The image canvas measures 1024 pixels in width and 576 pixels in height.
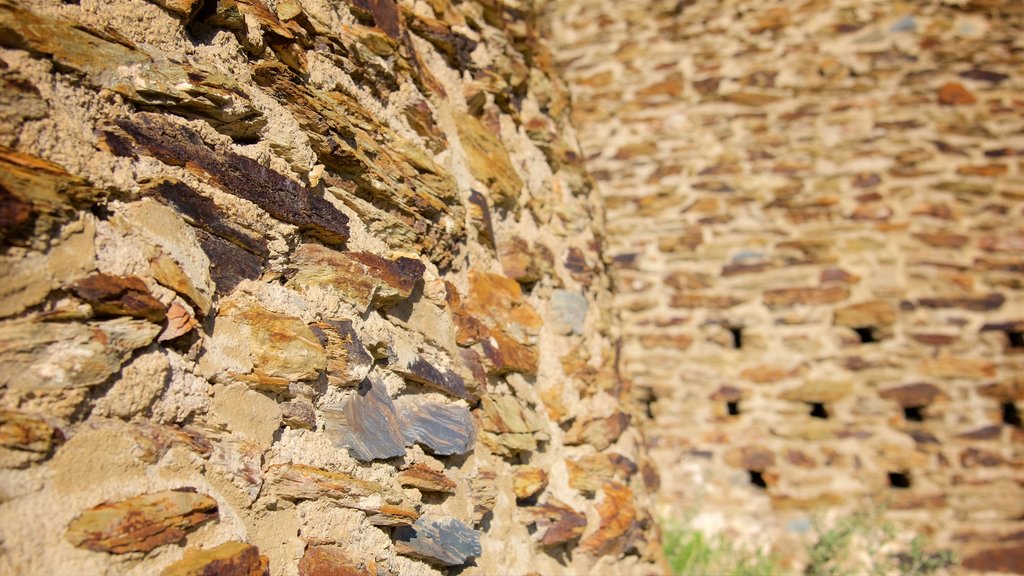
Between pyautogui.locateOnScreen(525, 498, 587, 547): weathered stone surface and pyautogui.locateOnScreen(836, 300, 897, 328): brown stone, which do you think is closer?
pyautogui.locateOnScreen(525, 498, 587, 547): weathered stone surface

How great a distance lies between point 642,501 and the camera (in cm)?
194

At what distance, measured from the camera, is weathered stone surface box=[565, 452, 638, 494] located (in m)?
1.68

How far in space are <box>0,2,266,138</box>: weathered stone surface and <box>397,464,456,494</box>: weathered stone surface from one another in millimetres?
608

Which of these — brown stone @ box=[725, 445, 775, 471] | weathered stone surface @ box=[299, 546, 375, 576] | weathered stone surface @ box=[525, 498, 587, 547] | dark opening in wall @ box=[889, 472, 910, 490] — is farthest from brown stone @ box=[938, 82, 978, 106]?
weathered stone surface @ box=[299, 546, 375, 576]

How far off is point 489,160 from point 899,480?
302cm

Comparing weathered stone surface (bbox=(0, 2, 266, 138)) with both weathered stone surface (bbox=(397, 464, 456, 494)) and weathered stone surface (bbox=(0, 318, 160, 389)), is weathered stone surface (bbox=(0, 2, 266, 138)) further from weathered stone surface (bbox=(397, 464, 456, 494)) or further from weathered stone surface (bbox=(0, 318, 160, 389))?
weathered stone surface (bbox=(397, 464, 456, 494))

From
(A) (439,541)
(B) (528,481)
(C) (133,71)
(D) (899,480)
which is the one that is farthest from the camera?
(D) (899,480)

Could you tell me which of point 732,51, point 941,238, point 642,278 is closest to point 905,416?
point 941,238

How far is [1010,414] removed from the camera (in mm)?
3623

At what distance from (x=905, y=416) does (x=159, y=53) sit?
379cm

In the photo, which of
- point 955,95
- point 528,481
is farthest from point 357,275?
point 955,95

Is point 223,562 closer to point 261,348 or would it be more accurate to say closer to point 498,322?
point 261,348

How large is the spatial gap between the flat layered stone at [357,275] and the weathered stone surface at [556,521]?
1.81 ft

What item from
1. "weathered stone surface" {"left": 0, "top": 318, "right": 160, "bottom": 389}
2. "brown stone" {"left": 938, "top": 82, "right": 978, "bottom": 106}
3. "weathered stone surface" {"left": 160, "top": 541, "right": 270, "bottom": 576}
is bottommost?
"brown stone" {"left": 938, "top": 82, "right": 978, "bottom": 106}
